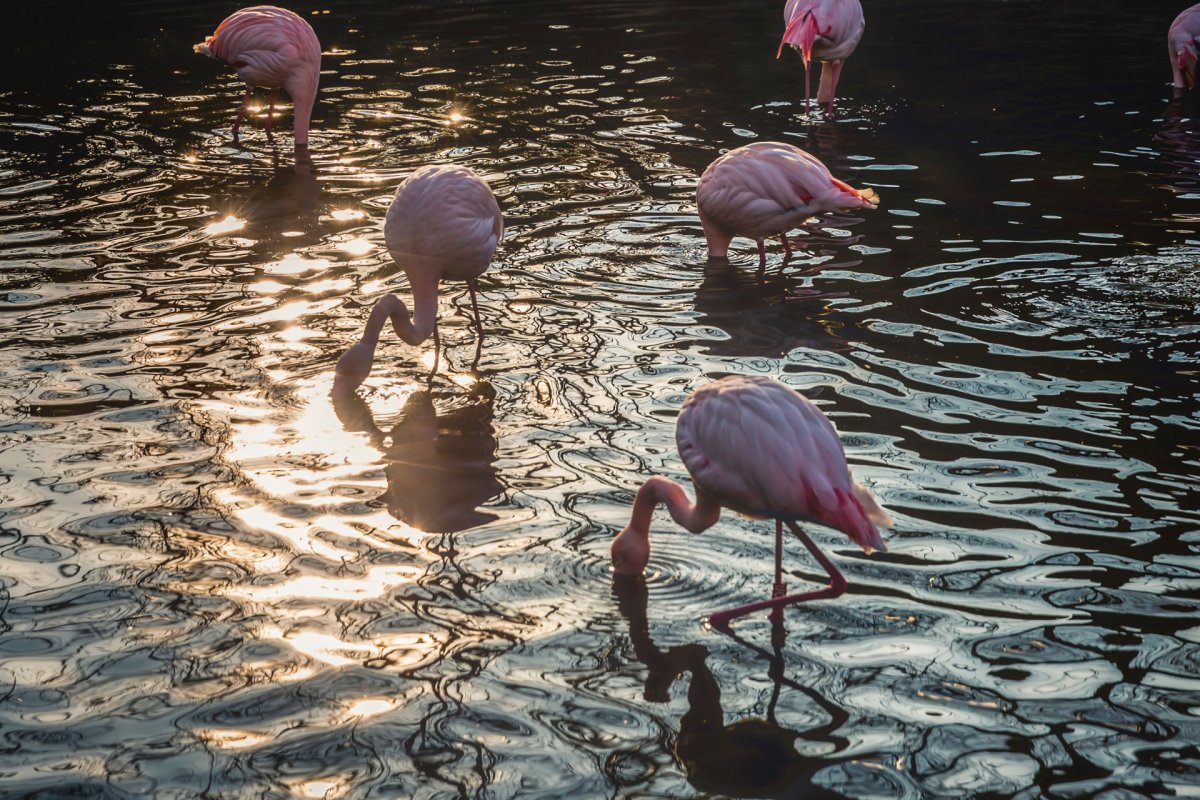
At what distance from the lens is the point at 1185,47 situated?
1037 centimetres

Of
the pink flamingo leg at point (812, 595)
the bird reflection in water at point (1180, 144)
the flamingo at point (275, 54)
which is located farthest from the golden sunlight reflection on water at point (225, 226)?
the bird reflection in water at point (1180, 144)

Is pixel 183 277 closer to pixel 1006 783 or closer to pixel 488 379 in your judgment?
pixel 488 379

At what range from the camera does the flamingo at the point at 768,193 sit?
664 cm

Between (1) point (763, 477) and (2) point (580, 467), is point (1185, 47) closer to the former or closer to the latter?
(2) point (580, 467)

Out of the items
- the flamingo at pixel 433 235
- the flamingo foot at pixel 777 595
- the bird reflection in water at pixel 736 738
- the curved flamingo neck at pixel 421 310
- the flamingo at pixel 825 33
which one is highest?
the flamingo at pixel 825 33

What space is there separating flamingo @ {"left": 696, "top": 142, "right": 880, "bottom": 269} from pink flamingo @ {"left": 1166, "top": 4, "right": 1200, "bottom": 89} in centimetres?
511

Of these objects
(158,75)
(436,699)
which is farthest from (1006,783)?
(158,75)

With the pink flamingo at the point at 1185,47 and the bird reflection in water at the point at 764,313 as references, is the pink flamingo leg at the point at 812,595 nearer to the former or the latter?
the bird reflection in water at the point at 764,313

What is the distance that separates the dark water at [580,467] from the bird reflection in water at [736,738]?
11 millimetres

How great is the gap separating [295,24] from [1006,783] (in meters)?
7.94

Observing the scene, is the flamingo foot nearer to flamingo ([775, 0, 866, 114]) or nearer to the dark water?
the dark water

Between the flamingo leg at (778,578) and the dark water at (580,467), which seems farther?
the flamingo leg at (778,578)

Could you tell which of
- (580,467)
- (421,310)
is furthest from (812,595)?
(421,310)

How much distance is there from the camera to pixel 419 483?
4812mm
